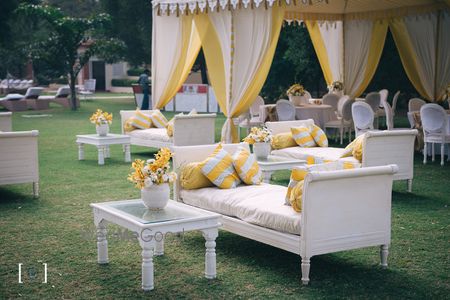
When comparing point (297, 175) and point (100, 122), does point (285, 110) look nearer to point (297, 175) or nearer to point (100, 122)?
point (100, 122)

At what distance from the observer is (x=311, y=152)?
29.8ft

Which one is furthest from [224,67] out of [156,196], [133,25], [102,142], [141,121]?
[133,25]

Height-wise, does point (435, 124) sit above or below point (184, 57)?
below

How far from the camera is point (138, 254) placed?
562 cm

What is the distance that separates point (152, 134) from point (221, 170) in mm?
5811

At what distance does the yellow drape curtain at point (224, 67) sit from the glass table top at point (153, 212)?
5.83 meters

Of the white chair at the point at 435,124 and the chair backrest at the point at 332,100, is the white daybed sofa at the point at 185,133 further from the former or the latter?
the chair backrest at the point at 332,100

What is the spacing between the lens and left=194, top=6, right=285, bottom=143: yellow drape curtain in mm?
10852

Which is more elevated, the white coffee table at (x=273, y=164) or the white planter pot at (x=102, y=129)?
the white planter pot at (x=102, y=129)

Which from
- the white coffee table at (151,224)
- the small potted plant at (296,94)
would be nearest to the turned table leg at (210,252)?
the white coffee table at (151,224)

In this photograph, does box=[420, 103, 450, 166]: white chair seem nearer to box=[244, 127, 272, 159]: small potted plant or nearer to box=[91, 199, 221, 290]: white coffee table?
box=[244, 127, 272, 159]: small potted plant

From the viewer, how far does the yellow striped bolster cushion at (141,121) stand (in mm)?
12352

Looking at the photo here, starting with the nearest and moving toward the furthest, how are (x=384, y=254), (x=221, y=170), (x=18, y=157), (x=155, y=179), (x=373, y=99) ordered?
(x=155, y=179)
(x=384, y=254)
(x=221, y=170)
(x=18, y=157)
(x=373, y=99)

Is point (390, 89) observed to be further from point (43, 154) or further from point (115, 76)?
point (115, 76)
